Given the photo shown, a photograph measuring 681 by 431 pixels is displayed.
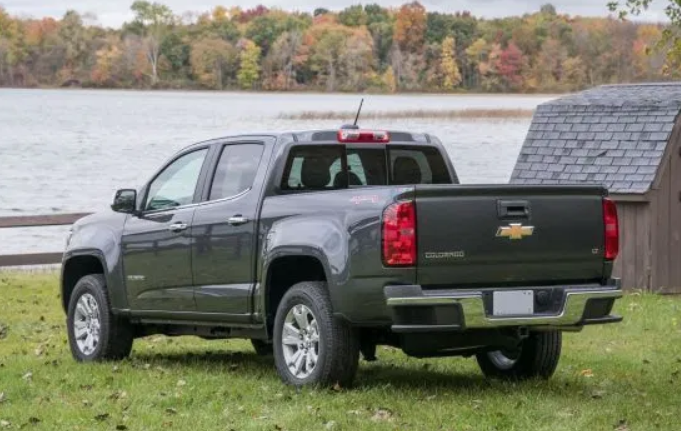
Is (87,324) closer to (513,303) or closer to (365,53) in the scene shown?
(513,303)

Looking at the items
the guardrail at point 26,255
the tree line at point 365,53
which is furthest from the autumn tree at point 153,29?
the guardrail at point 26,255

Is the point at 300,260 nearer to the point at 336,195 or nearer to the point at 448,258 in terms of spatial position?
the point at 336,195

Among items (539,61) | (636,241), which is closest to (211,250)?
(636,241)

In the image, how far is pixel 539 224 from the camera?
9.66 m

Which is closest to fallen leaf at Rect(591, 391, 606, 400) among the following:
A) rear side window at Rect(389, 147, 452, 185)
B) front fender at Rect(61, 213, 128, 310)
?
rear side window at Rect(389, 147, 452, 185)

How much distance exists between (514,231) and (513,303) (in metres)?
0.46

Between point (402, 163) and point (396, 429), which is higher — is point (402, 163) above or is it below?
above

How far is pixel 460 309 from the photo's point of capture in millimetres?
A: 9305

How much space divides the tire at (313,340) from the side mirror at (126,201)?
2.12 m

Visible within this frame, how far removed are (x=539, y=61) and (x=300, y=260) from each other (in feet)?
264

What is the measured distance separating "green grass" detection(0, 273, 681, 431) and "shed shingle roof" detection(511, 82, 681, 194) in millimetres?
5534

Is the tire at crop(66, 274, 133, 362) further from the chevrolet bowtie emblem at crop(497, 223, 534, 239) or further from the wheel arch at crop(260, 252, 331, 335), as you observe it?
the chevrolet bowtie emblem at crop(497, 223, 534, 239)

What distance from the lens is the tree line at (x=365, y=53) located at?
88.1 metres

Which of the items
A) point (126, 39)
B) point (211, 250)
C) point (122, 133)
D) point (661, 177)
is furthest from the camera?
point (126, 39)
